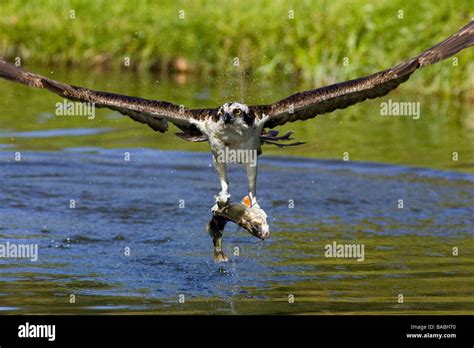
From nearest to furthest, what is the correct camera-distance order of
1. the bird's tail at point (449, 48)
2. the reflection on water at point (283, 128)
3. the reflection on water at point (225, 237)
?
1. the reflection on water at point (225, 237)
2. the bird's tail at point (449, 48)
3. the reflection on water at point (283, 128)

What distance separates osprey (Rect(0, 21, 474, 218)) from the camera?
1089cm

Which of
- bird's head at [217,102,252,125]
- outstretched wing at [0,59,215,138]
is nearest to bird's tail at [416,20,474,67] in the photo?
bird's head at [217,102,252,125]

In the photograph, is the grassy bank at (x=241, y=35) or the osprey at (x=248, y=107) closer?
the osprey at (x=248, y=107)

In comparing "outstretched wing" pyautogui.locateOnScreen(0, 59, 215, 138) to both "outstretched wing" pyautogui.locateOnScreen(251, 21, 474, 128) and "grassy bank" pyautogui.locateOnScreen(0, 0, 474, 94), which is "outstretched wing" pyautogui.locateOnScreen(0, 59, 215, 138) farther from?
"grassy bank" pyautogui.locateOnScreen(0, 0, 474, 94)

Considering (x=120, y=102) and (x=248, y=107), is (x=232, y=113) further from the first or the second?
(x=120, y=102)

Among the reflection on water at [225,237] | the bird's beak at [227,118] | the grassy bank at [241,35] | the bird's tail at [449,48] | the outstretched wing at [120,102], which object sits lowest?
the reflection on water at [225,237]

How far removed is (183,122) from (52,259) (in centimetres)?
180

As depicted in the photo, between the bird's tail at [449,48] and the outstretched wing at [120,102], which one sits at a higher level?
the bird's tail at [449,48]

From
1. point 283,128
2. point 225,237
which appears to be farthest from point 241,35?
point 225,237

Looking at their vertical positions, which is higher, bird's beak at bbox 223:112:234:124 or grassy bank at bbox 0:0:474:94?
grassy bank at bbox 0:0:474:94

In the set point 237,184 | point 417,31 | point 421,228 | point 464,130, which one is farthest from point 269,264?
point 417,31

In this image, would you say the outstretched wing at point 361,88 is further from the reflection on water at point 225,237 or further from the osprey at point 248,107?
the reflection on water at point 225,237

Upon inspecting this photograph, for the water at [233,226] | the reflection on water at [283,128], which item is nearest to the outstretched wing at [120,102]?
the water at [233,226]

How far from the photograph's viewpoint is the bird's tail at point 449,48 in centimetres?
1086
